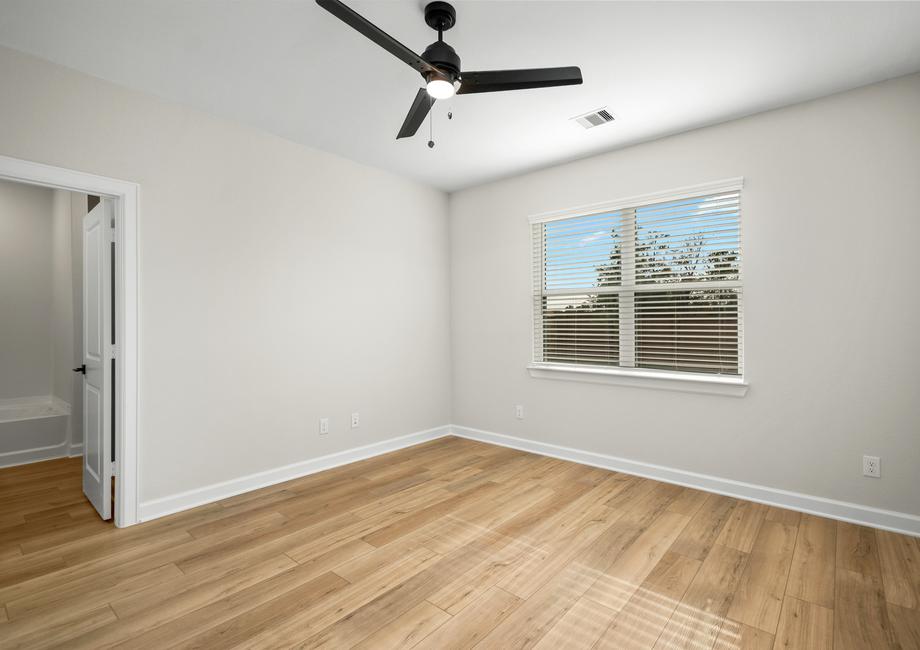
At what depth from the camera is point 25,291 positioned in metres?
4.76

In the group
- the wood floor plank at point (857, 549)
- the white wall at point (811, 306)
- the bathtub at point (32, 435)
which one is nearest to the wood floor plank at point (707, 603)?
the wood floor plank at point (857, 549)

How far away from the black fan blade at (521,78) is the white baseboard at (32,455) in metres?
4.89

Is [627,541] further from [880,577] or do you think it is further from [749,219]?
[749,219]

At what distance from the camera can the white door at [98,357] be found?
9.28ft

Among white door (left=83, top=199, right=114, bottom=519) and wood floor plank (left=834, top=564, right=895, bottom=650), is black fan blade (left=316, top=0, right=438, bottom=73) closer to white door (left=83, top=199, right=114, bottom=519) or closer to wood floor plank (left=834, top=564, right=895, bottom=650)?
white door (left=83, top=199, right=114, bottom=519)

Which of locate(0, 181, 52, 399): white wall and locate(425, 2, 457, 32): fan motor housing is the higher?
locate(425, 2, 457, 32): fan motor housing

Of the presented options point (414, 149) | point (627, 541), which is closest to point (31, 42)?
point (414, 149)

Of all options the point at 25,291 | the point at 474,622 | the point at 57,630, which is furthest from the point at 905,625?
the point at 25,291

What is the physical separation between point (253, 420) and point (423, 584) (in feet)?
6.30

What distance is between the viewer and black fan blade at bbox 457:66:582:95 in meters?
1.96

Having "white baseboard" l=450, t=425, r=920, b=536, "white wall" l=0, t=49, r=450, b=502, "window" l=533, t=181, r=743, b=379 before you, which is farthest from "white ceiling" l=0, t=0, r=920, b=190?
"white baseboard" l=450, t=425, r=920, b=536

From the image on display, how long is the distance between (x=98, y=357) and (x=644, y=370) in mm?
3991

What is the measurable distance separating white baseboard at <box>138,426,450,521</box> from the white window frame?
1.56 meters

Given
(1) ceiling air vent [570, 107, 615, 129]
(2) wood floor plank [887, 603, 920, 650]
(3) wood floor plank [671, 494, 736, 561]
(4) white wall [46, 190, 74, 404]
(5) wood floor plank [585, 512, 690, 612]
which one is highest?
(1) ceiling air vent [570, 107, 615, 129]
